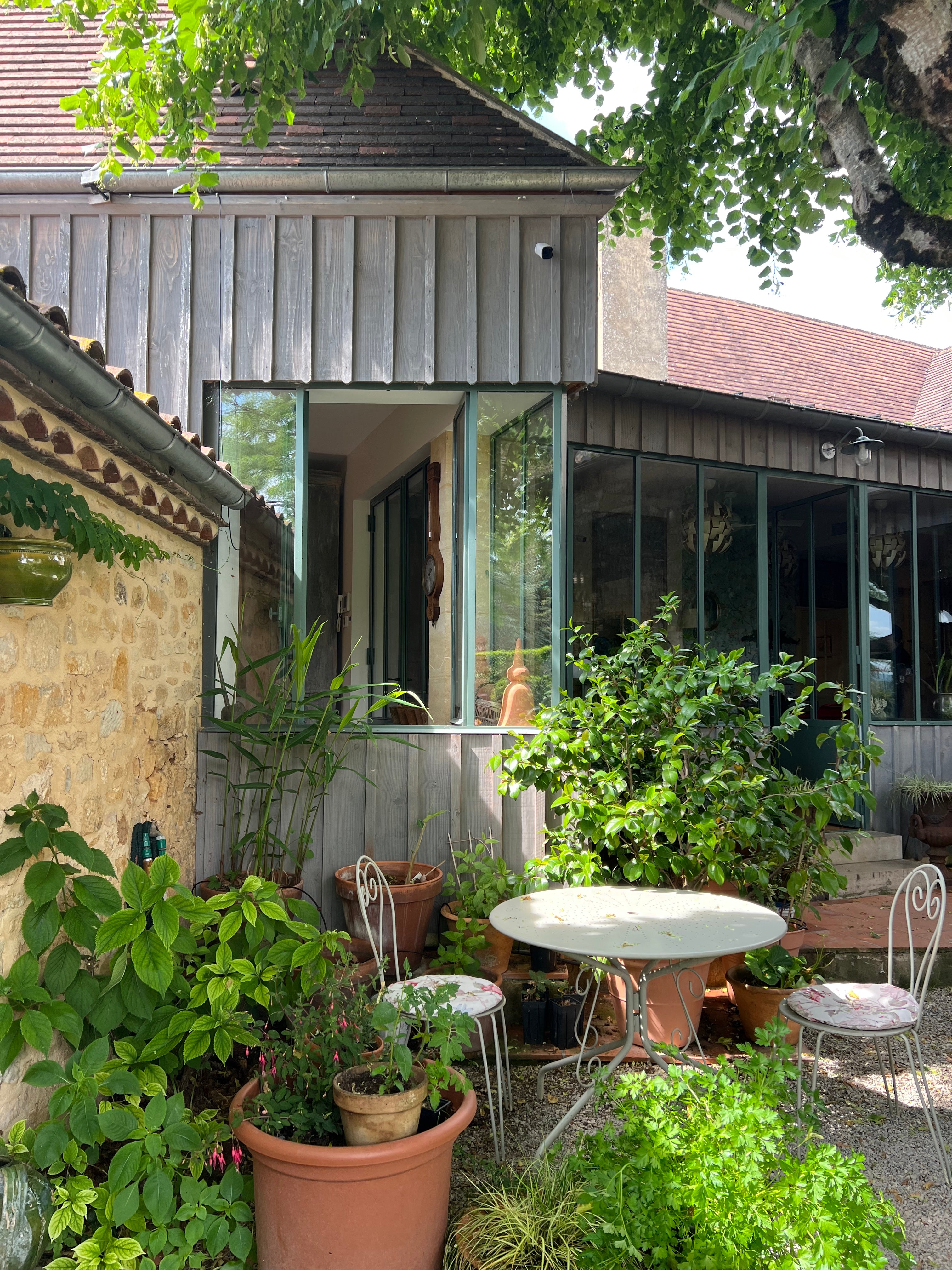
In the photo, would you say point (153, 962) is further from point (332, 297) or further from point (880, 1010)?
point (332, 297)

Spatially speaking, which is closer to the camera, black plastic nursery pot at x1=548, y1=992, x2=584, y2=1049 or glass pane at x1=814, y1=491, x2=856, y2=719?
black plastic nursery pot at x1=548, y1=992, x2=584, y2=1049

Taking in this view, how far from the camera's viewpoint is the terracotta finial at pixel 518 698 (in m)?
4.39

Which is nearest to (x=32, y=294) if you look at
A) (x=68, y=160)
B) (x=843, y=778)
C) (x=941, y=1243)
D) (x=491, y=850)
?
(x=68, y=160)

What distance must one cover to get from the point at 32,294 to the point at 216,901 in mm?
3489

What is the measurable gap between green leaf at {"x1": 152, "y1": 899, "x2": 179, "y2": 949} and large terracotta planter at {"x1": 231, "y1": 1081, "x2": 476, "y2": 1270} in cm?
49

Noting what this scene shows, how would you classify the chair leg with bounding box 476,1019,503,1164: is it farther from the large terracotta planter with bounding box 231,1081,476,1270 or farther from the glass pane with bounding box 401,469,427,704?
the glass pane with bounding box 401,469,427,704

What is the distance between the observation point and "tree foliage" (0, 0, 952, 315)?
286 cm

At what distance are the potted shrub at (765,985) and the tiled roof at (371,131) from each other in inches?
149

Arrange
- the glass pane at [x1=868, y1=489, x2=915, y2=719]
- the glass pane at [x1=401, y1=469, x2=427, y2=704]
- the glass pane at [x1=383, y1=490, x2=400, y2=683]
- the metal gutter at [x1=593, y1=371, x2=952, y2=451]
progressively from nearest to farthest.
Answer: the metal gutter at [x1=593, y1=371, x2=952, y2=451]
the glass pane at [x1=401, y1=469, x2=427, y2=704]
the glass pane at [x1=868, y1=489, x2=915, y2=719]
the glass pane at [x1=383, y1=490, x2=400, y2=683]

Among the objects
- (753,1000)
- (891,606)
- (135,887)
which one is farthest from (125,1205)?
(891,606)

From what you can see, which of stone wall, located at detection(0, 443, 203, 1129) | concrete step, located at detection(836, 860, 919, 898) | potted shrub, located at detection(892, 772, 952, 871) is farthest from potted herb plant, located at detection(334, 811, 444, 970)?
potted shrub, located at detection(892, 772, 952, 871)

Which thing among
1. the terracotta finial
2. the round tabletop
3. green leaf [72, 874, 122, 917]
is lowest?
the round tabletop

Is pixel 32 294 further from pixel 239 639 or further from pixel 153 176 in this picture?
pixel 239 639

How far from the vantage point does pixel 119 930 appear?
2205mm
